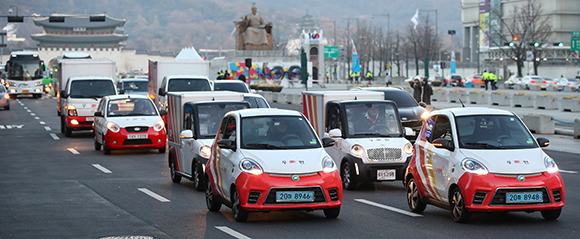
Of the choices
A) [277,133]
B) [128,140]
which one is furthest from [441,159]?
[128,140]

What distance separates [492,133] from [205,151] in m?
5.06

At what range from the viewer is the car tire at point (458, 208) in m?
9.22

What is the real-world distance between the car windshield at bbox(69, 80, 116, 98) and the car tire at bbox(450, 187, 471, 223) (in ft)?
60.7

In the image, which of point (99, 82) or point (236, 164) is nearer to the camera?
point (236, 164)

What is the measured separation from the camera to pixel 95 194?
12680mm

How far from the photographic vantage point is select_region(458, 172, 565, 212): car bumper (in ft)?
29.2

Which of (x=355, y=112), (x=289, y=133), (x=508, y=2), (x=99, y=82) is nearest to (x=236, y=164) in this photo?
(x=289, y=133)

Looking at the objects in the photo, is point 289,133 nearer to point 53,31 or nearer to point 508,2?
point 508,2

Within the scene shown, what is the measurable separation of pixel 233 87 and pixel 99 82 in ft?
16.2

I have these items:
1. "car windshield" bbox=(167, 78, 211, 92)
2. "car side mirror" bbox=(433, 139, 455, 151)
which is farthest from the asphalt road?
"car windshield" bbox=(167, 78, 211, 92)

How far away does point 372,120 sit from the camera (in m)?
14.1

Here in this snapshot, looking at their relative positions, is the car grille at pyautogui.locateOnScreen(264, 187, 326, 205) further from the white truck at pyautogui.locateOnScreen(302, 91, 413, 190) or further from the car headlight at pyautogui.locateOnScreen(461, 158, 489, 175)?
the white truck at pyautogui.locateOnScreen(302, 91, 413, 190)

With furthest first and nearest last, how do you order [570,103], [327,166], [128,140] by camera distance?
[570,103], [128,140], [327,166]

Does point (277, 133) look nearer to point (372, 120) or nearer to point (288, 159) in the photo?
point (288, 159)
